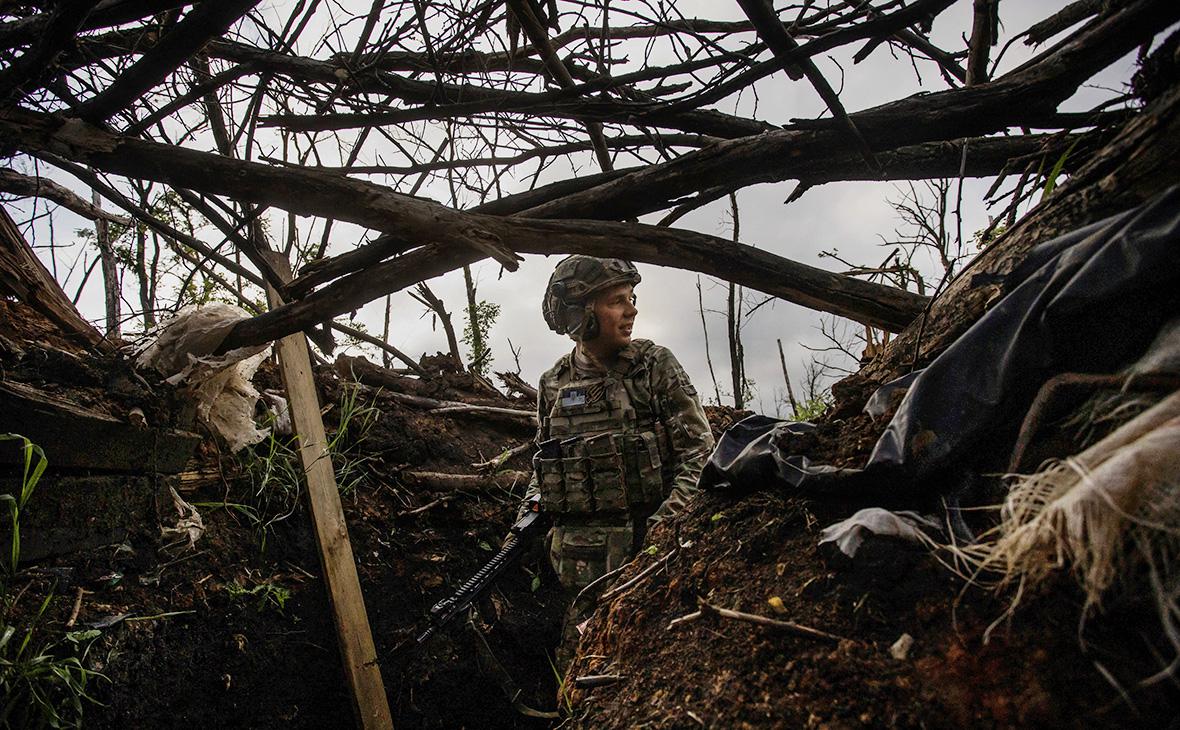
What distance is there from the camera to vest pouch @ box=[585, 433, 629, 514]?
327 cm

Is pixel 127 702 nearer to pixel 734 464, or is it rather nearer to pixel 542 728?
pixel 542 728

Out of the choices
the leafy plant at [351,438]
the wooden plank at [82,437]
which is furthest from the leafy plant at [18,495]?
the leafy plant at [351,438]

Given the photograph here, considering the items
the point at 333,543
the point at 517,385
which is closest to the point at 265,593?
the point at 333,543

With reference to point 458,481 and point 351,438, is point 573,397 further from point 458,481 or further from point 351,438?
point 351,438

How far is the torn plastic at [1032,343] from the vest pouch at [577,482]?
194 cm

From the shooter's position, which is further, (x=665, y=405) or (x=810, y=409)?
(x=810, y=409)

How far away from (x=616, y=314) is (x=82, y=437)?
105 inches

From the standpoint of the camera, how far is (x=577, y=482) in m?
A: 3.33

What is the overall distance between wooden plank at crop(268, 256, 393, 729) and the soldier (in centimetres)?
115

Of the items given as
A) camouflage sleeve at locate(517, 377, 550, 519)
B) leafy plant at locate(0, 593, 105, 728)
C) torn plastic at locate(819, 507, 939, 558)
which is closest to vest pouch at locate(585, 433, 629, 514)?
camouflage sleeve at locate(517, 377, 550, 519)

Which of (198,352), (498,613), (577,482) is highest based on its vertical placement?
(198,352)

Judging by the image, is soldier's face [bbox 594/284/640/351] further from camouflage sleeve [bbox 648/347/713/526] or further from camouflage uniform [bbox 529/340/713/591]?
camouflage sleeve [bbox 648/347/713/526]

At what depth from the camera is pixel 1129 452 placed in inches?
29.9

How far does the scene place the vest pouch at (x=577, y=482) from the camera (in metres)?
3.31
